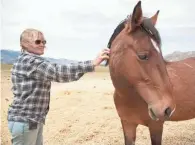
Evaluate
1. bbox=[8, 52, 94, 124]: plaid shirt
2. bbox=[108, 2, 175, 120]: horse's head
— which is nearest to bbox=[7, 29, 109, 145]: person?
bbox=[8, 52, 94, 124]: plaid shirt

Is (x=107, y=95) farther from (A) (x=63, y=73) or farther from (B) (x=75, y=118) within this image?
(A) (x=63, y=73)

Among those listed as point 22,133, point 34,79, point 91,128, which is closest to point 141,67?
point 34,79

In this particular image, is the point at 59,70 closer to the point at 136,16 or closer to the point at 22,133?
the point at 22,133

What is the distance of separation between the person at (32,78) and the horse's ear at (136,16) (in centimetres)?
36

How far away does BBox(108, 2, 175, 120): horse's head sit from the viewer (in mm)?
2916

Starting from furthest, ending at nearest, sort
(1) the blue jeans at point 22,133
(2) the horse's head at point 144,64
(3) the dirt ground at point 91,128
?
1. (3) the dirt ground at point 91,128
2. (1) the blue jeans at point 22,133
3. (2) the horse's head at point 144,64

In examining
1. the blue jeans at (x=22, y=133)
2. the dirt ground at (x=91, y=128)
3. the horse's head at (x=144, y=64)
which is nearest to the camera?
the horse's head at (x=144, y=64)

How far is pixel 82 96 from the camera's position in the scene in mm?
10523

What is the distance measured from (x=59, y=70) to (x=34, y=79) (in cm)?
26

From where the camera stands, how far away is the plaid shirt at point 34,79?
296 cm

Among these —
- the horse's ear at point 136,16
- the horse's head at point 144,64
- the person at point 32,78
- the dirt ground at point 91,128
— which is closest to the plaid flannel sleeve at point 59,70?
the person at point 32,78

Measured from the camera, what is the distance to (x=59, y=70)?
296 cm

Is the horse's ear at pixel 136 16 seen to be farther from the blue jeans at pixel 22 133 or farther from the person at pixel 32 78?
the blue jeans at pixel 22 133

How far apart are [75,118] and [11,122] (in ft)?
15.1
